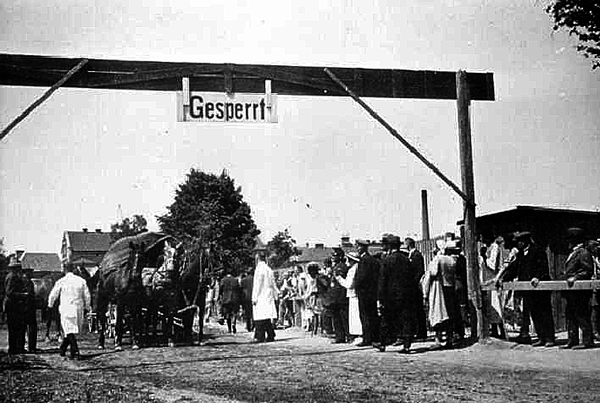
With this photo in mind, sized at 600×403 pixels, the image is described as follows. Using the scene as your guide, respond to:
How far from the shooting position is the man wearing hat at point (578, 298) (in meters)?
12.0

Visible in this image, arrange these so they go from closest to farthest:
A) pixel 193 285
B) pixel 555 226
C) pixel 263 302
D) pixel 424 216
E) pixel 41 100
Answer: pixel 41 100 < pixel 555 226 < pixel 193 285 < pixel 263 302 < pixel 424 216

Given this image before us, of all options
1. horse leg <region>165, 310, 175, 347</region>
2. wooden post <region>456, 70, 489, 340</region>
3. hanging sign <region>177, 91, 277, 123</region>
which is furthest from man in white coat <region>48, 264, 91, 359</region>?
wooden post <region>456, 70, 489, 340</region>

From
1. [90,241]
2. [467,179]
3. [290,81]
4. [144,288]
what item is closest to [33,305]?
[144,288]

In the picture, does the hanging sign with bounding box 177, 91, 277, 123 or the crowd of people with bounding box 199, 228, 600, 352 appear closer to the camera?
the hanging sign with bounding box 177, 91, 277, 123

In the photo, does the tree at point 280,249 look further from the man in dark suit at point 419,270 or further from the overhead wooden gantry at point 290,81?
the overhead wooden gantry at point 290,81

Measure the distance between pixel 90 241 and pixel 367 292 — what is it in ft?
229

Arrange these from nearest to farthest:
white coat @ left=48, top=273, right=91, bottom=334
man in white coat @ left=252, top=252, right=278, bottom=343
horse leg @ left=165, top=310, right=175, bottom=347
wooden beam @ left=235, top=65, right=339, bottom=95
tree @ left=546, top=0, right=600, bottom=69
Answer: tree @ left=546, top=0, right=600, bottom=69 < wooden beam @ left=235, top=65, right=339, bottom=95 < white coat @ left=48, top=273, right=91, bottom=334 < horse leg @ left=165, top=310, right=175, bottom=347 < man in white coat @ left=252, top=252, right=278, bottom=343

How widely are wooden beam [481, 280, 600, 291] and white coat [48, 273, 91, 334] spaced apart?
24.0ft

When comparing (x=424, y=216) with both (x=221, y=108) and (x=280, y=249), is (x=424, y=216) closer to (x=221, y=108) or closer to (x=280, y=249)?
(x=221, y=108)

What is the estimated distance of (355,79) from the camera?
1303cm

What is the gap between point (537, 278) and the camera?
42.2 ft

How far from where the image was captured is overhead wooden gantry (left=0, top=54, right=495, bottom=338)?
464 inches

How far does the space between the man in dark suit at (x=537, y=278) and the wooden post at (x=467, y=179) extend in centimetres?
66

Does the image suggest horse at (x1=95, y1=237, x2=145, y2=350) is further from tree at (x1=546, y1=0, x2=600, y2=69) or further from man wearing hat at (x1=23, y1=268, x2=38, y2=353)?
tree at (x1=546, y1=0, x2=600, y2=69)
